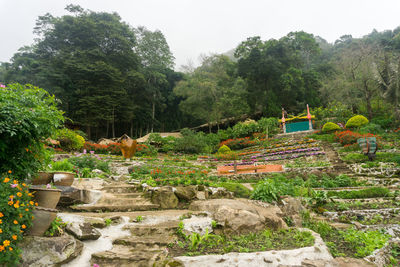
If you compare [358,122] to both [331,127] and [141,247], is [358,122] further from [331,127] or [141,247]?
[141,247]

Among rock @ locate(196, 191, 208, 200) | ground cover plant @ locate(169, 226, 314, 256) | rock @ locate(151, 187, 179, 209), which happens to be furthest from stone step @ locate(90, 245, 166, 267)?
rock @ locate(196, 191, 208, 200)

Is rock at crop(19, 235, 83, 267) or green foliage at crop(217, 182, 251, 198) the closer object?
rock at crop(19, 235, 83, 267)

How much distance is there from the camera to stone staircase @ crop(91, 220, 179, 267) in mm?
3100

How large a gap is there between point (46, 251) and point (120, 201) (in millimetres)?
2844

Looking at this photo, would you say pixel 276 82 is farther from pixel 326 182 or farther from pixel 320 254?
pixel 320 254

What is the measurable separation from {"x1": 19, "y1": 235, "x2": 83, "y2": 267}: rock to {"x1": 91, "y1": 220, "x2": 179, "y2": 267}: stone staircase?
0.35 m

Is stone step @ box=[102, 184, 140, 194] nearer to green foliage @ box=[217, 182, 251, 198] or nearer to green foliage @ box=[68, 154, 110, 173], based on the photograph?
green foliage @ box=[217, 182, 251, 198]

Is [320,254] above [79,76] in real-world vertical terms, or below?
below

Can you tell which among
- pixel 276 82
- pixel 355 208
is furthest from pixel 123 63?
pixel 355 208

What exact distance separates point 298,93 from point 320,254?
99.7 ft

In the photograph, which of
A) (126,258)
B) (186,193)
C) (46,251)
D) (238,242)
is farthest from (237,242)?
(46,251)

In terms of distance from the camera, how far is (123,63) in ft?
95.7

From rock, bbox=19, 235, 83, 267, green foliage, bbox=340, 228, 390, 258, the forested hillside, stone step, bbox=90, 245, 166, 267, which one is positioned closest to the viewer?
rock, bbox=19, 235, 83, 267

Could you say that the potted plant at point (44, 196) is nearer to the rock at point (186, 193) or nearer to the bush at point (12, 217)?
the bush at point (12, 217)
